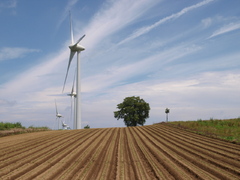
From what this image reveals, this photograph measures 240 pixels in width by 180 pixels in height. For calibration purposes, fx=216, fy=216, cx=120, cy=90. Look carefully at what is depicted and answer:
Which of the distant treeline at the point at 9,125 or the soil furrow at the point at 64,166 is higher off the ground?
the distant treeline at the point at 9,125

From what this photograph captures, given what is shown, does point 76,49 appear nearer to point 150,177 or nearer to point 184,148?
point 184,148

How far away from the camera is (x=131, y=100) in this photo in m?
55.0

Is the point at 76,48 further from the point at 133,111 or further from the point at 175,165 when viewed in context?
the point at 175,165

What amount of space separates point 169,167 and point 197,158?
249 centimetres

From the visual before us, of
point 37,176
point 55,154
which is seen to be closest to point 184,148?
point 55,154

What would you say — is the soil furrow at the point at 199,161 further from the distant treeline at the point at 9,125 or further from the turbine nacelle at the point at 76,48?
the turbine nacelle at the point at 76,48

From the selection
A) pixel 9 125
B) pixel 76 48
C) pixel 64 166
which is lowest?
pixel 64 166

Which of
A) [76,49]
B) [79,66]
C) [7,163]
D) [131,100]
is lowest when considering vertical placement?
[7,163]

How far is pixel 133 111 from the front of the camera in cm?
5381

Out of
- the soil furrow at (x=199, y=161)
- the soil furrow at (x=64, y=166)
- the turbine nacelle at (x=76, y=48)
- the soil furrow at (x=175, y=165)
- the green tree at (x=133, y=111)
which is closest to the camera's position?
the soil furrow at (x=175, y=165)

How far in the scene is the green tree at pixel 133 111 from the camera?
5337cm

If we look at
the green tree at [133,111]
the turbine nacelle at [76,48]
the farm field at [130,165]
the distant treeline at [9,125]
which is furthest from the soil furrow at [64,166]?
the green tree at [133,111]

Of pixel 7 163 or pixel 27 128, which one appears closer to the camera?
pixel 7 163

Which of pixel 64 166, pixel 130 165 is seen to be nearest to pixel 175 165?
pixel 130 165
